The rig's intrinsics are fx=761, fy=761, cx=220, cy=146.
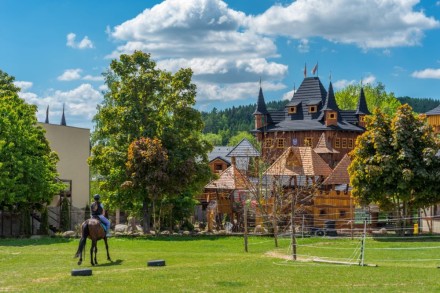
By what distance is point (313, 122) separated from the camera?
97.2 meters

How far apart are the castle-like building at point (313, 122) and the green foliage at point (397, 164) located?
43.7 meters

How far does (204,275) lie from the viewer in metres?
21.0

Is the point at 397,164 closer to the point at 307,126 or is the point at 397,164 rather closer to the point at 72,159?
the point at 72,159

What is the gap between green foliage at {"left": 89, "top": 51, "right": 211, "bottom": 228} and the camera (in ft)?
158

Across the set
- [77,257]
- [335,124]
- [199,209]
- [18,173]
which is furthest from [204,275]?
[335,124]

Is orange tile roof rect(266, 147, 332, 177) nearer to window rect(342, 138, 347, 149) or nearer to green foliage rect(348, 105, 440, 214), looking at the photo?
green foliage rect(348, 105, 440, 214)

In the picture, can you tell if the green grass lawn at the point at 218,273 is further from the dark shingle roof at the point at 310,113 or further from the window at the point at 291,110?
the window at the point at 291,110

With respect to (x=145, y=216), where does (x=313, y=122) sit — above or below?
above

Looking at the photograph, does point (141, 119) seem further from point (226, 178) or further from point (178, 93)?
point (226, 178)

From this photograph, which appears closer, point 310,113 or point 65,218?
point 65,218

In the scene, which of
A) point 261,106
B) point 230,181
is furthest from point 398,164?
point 261,106

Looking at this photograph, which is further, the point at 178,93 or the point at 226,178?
the point at 226,178

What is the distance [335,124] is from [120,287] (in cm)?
7878

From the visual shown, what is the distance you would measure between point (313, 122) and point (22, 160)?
5699cm
